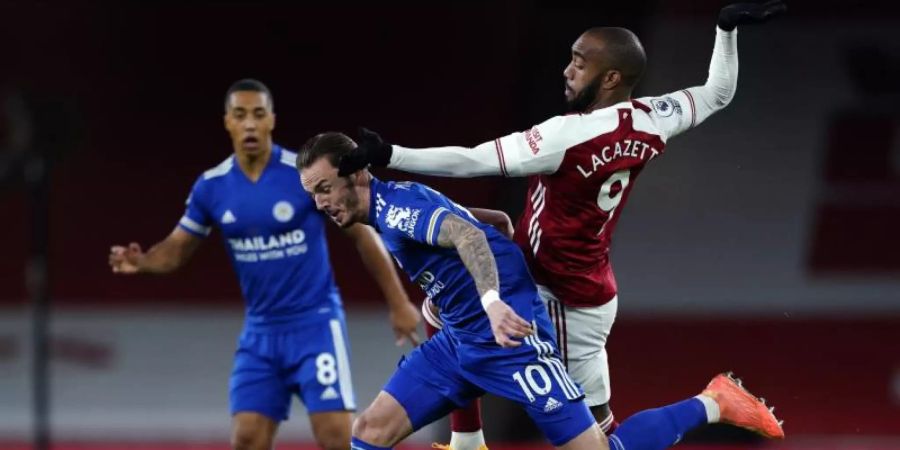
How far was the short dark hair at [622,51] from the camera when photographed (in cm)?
432

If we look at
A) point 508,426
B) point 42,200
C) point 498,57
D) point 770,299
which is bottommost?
point 508,426

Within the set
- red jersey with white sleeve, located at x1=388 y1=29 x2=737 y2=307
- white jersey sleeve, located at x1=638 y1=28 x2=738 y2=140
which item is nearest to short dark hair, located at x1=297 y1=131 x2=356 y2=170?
red jersey with white sleeve, located at x1=388 y1=29 x2=737 y2=307

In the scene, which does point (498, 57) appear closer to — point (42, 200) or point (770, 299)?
point (770, 299)

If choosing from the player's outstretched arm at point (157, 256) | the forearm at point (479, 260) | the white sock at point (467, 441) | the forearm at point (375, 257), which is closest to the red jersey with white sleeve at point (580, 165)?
the forearm at point (479, 260)

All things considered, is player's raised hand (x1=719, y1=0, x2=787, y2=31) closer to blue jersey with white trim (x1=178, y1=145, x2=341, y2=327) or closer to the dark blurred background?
blue jersey with white trim (x1=178, y1=145, x2=341, y2=327)

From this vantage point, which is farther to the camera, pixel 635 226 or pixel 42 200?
pixel 635 226

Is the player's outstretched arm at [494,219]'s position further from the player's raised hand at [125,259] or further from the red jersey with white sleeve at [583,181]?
the player's raised hand at [125,259]

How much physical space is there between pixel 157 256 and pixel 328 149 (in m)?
1.66

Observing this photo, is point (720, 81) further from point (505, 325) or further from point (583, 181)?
point (505, 325)

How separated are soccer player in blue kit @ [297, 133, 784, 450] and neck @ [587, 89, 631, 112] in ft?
1.62

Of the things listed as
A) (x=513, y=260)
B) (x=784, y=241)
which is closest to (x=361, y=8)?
(x=784, y=241)

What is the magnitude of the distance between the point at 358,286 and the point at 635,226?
6.00ft

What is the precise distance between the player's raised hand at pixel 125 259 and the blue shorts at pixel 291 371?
1.71 feet

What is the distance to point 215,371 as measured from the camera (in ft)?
30.2
